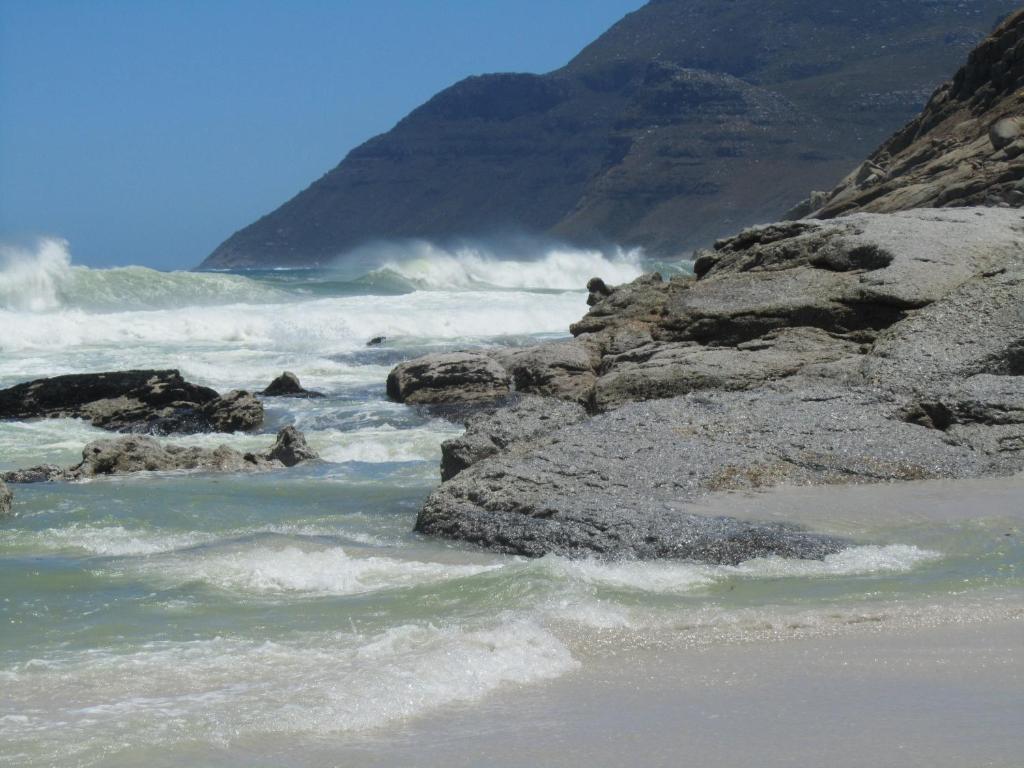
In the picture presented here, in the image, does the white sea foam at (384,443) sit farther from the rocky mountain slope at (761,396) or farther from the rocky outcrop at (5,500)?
the rocky outcrop at (5,500)

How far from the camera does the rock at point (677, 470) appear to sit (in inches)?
237

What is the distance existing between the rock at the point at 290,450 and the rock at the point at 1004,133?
17127mm

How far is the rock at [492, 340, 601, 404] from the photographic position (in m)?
12.1

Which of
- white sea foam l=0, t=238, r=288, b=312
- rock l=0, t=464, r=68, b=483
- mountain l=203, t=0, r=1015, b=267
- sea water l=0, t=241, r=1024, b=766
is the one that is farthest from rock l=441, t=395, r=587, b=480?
mountain l=203, t=0, r=1015, b=267

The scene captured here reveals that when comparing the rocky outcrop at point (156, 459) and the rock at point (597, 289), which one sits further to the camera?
the rock at point (597, 289)

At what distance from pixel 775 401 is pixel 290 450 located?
4.74 metres

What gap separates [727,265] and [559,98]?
593ft

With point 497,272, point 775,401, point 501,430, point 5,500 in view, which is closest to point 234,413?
point 5,500

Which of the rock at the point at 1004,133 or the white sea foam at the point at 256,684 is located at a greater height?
the rock at the point at 1004,133

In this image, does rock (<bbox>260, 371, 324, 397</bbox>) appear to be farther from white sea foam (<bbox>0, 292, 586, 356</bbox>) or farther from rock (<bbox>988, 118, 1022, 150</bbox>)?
rock (<bbox>988, 118, 1022, 150</bbox>)

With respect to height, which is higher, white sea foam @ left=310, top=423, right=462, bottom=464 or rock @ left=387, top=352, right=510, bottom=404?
rock @ left=387, top=352, right=510, bottom=404

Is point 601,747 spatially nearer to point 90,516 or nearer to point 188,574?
point 188,574

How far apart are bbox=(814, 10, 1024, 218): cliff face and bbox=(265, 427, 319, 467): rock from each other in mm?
13643

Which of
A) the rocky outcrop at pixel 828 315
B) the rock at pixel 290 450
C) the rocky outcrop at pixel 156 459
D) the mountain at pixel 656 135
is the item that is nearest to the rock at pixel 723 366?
the rocky outcrop at pixel 828 315
